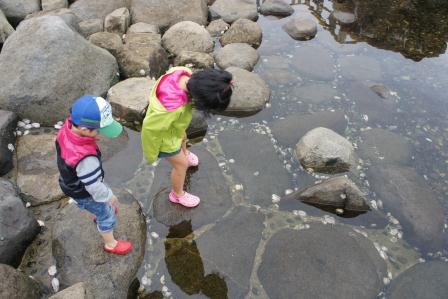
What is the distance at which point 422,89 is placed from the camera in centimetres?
684

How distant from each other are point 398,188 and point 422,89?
272 cm

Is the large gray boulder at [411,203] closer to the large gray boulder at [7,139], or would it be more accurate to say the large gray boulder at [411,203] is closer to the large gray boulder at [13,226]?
the large gray boulder at [13,226]

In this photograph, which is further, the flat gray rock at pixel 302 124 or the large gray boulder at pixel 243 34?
the large gray boulder at pixel 243 34

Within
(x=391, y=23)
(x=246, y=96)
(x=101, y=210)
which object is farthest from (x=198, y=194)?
(x=391, y=23)

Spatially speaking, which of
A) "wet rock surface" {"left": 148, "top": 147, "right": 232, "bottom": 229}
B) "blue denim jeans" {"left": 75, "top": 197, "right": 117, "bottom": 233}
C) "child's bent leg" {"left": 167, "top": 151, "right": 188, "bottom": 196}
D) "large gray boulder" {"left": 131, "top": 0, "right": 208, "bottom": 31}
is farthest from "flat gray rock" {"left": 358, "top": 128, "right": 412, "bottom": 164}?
"large gray boulder" {"left": 131, "top": 0, "right": 208, "bottom": 31}

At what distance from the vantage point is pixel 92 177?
3119mm

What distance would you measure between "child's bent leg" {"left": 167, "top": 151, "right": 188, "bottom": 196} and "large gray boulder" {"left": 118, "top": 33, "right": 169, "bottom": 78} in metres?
2.80

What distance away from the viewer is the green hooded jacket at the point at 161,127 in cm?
362

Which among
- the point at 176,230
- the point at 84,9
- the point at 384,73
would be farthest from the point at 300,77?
the point at 84,9

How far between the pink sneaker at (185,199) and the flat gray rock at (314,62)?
3622 millimetres

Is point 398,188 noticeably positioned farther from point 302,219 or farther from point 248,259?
point 248,259

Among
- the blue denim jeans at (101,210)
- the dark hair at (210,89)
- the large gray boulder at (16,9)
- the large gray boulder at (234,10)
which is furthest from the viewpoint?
the large gray boulder at (234,10)

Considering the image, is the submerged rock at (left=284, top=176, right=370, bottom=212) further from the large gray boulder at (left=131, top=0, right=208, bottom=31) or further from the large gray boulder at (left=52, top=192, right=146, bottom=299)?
the large gray boulder at (left=131, top=0, right=208, bottom=31)

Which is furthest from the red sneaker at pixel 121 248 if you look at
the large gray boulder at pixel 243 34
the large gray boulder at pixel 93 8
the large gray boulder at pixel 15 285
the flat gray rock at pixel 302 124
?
the large gray boulder at pixel 93 8
